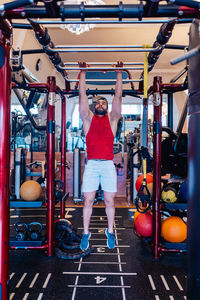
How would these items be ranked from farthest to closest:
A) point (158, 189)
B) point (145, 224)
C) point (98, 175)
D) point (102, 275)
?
point (145, 224)
point (158, 189)
point (98, 175)
point (102, 275)

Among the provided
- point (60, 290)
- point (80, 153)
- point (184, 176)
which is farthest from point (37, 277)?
point (80, 153)

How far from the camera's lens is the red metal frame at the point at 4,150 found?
1.41m

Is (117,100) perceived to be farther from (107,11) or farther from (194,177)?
(194,177)

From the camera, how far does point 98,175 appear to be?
2.48 m

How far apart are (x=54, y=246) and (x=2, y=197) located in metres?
1.61

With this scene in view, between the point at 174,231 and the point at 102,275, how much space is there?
3.01 feet

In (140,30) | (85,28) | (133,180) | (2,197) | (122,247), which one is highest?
(140,30)

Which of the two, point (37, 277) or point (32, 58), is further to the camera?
point (32, 58)

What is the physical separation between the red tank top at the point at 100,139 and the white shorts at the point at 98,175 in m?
0.07

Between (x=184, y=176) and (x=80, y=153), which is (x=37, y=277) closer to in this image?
(x=184, y=176)

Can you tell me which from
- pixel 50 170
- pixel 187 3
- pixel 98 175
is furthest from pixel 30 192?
pixel 187 3

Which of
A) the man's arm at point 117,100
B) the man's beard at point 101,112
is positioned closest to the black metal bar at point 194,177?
the man's arm at point 117,100

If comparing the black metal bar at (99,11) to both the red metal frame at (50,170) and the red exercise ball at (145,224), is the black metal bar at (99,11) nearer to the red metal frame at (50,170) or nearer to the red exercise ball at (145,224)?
the red metal frame at (50,170)

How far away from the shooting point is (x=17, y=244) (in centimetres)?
273
